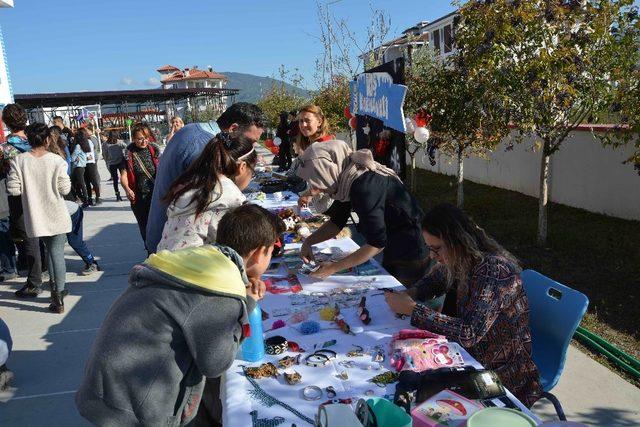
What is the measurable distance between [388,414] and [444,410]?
17cm

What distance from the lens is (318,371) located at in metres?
1.68

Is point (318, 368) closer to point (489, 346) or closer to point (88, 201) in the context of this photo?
point (489, 346)

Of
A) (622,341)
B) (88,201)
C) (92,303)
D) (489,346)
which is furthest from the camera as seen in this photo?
(88,201)

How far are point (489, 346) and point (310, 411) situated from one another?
777 millimetres

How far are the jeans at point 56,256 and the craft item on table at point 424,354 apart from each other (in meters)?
3.26

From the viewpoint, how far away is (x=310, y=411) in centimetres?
145

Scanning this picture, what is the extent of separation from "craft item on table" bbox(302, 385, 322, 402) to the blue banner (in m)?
2.44

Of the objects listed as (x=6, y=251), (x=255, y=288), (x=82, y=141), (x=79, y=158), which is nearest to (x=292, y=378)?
(x=255, y=288)

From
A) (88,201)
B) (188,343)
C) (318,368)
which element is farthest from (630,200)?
(88,201)

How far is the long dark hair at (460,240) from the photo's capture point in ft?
6.07

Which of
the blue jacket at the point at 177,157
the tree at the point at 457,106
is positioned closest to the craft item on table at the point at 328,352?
the blue jacket at the point at 177,157

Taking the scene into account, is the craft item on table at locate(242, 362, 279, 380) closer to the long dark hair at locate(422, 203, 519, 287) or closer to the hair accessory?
the long dark hair at locate(422, 203, 519, 287)

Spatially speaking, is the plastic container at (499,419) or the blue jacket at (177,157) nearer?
the plastic container at (499,419)

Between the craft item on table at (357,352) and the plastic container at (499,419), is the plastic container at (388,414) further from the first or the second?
the craft item on table at (357,352)
